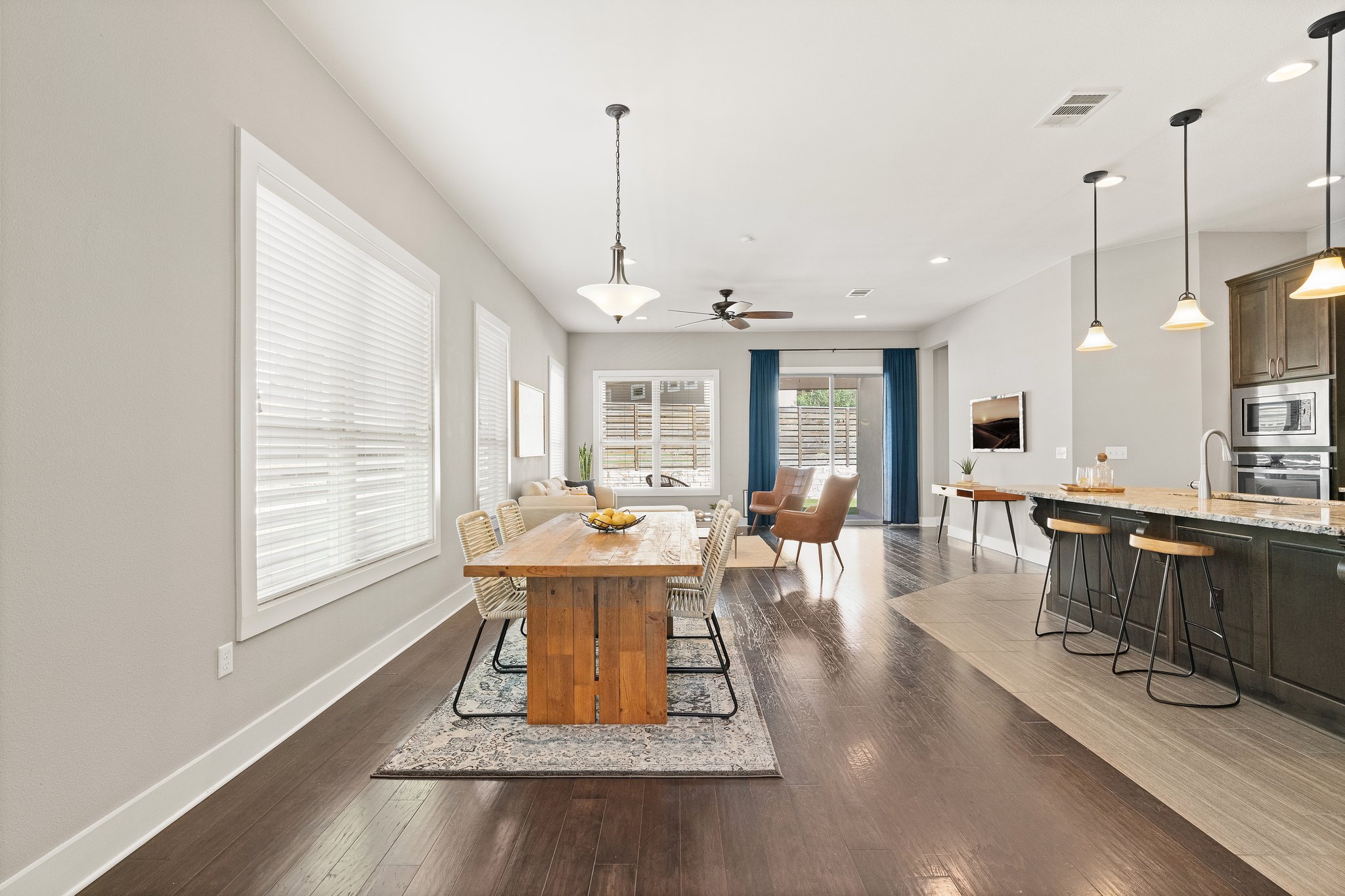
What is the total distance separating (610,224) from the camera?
4.71 metres

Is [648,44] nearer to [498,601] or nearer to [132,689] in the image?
[498,601]

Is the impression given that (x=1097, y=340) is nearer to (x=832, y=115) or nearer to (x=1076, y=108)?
(x=1076, y=108)

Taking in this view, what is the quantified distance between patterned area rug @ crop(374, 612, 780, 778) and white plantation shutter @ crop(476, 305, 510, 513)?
7.54 feet

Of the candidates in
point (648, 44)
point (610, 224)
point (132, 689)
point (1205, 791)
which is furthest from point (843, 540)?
point (132, 689)

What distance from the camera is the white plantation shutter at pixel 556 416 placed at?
770 cm

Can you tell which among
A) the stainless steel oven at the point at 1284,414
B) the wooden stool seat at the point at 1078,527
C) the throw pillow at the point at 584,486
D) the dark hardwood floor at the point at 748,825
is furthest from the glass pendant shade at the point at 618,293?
the stainless steel oven at the point at 1284,414

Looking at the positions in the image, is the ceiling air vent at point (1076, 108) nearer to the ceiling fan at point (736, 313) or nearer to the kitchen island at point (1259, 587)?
the kitchen island at point (1259, 587)

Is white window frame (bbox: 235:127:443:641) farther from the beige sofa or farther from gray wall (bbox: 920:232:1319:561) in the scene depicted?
gray wall (bbox: 920:232:1319:561)

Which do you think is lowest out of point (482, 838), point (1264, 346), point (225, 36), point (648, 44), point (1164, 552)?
point (482, 838)

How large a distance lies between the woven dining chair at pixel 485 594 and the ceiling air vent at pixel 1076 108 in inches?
138

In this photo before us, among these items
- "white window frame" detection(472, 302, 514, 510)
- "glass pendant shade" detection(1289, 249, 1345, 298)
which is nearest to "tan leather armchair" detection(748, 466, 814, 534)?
"white window frame" detection(472, 302, 514, 510)

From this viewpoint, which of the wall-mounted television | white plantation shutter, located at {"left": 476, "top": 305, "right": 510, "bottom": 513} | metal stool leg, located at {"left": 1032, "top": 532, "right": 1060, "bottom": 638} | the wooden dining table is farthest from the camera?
the wall-mounted television

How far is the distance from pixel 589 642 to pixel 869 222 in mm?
3773

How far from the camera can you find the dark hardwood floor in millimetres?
1646
